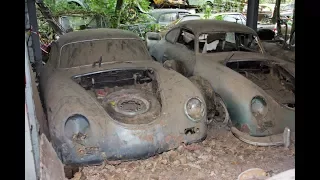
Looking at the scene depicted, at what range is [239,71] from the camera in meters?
5.27

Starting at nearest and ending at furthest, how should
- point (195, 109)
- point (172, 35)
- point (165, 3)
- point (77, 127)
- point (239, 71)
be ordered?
point (77, 127)
point (195, 109)
point (239, 71)
point (172, 35)
point (165, 3)

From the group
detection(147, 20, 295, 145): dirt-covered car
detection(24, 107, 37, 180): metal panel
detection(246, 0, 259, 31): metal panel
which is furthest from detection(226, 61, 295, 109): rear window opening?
detection(246, 0, 259, 31): metal panel

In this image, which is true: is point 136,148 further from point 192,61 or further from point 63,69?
point 192,61

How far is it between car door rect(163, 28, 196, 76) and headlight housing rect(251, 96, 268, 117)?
148 cm

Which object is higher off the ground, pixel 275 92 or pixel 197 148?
pixel 275 92

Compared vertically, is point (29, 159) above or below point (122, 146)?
above

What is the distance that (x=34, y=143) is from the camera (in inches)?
95.4

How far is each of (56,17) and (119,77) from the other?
22.8 ft

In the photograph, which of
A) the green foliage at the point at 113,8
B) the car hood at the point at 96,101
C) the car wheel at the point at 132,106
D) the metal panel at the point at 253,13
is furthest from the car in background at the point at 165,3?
the car wheel at the point at 132,106

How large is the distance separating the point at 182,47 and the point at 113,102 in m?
2.62

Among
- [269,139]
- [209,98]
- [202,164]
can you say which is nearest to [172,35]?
[209,98]

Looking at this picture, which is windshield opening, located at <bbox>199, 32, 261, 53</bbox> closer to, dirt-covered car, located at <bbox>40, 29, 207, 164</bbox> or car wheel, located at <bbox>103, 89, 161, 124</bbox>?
dirt-covered car, located at <bbox>40, 29, 207, 164</bbox>

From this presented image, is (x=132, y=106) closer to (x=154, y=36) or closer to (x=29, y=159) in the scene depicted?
(x=29, y=159)

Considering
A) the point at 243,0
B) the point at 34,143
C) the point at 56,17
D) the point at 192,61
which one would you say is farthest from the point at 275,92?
the point at 243,0
